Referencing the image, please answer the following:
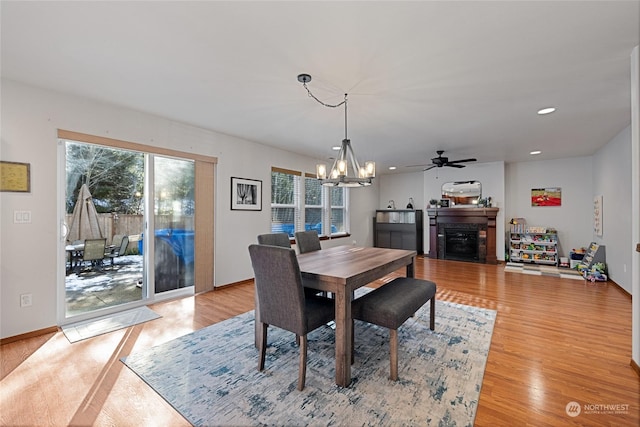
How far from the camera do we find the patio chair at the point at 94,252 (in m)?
3.22

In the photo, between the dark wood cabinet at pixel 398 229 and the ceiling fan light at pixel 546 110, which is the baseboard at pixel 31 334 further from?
the dark wood cabinet at pixel 398 229

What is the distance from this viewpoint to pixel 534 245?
6402 millimetres

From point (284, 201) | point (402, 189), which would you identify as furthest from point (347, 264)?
point (402, 189)

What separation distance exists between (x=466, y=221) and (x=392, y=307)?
555 centimetres

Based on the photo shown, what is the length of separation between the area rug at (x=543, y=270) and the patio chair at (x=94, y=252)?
6.91 metres

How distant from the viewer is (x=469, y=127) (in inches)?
156

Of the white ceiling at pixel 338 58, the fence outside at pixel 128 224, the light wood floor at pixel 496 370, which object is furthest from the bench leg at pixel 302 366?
the fence outside at pixel 128 224

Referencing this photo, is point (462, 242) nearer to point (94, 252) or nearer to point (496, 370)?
point (496, 370)

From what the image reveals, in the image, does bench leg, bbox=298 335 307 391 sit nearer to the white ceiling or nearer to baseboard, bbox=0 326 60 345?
the white ceiling

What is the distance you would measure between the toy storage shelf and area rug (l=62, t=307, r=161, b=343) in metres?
7.29

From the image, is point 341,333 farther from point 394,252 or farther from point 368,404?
point 394,252

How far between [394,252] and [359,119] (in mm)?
1762

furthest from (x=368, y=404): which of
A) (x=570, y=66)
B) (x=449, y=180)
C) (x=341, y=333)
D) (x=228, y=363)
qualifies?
(x=449, y=180)

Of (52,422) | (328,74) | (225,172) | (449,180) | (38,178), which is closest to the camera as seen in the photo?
(52,422)
